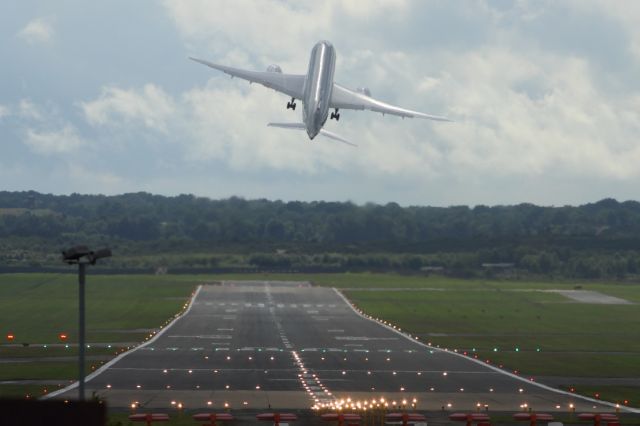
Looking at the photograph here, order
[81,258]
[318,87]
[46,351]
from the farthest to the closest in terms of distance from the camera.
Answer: [46,351] < [318,87] < [81,258]

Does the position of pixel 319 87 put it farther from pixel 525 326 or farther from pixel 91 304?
pixel 91 304

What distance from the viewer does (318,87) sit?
8538 centimetres

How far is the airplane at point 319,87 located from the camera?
8556 centimetres

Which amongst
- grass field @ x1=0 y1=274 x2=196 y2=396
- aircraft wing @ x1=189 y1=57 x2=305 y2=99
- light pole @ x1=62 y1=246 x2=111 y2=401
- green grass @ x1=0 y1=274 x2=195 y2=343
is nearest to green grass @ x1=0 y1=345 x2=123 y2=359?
grass field @ x1=0 y1=274 x2=196 y2=396

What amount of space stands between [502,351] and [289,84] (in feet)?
91.5

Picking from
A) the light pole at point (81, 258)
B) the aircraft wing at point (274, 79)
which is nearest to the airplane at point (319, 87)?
the aircraft wing at point (274, 79)

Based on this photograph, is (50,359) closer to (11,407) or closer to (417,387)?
(417,387)

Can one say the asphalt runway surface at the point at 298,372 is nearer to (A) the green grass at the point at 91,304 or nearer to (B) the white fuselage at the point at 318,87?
(A) the green grass at the point at 91,304

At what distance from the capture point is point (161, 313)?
137875 millimetres

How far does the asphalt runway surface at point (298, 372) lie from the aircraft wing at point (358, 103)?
17396mm

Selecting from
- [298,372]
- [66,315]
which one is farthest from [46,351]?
[66,315]

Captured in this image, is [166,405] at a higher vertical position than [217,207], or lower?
lower

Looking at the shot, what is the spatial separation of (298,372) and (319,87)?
19.0 m

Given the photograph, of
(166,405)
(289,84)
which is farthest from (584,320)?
(166,405)
